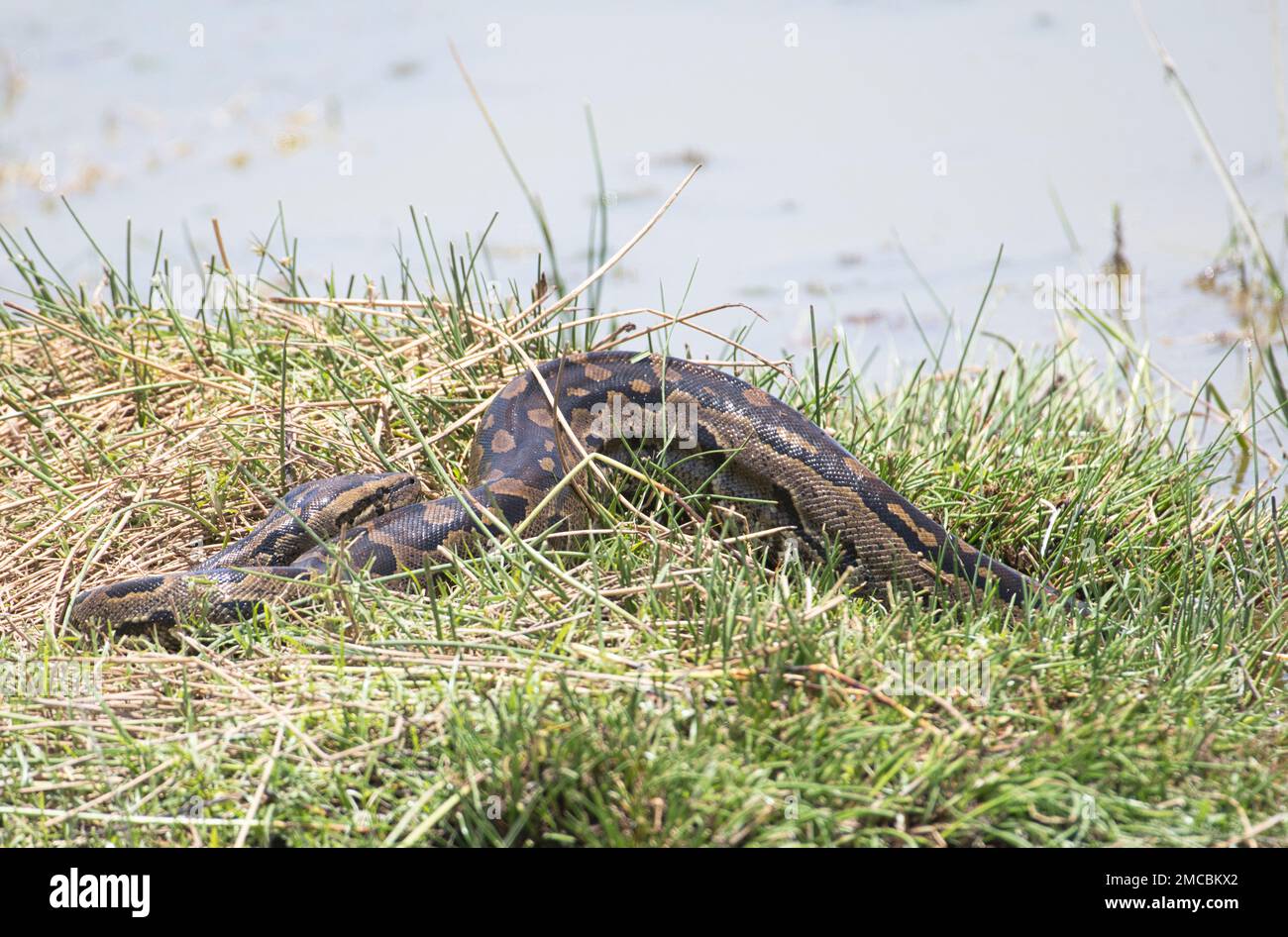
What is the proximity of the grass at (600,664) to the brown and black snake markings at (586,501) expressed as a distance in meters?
0.25

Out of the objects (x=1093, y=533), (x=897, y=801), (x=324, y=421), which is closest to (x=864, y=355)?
(x=1093, y=533)

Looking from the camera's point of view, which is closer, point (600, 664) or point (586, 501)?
point (600, 664)

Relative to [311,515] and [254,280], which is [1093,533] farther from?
[254,280]

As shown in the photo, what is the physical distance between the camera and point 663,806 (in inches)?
156

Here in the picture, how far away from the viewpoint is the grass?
4.03 m

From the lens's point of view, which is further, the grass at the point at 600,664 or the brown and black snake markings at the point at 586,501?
the brown and black snake markings at the point at 586,501

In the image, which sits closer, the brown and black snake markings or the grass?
the grass

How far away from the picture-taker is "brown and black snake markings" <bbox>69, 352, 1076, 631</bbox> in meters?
5.63

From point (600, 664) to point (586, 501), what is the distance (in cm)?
149

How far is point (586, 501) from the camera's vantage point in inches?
236

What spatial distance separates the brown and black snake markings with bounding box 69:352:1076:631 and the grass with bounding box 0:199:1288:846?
0.25m

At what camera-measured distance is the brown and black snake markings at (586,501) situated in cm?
563
